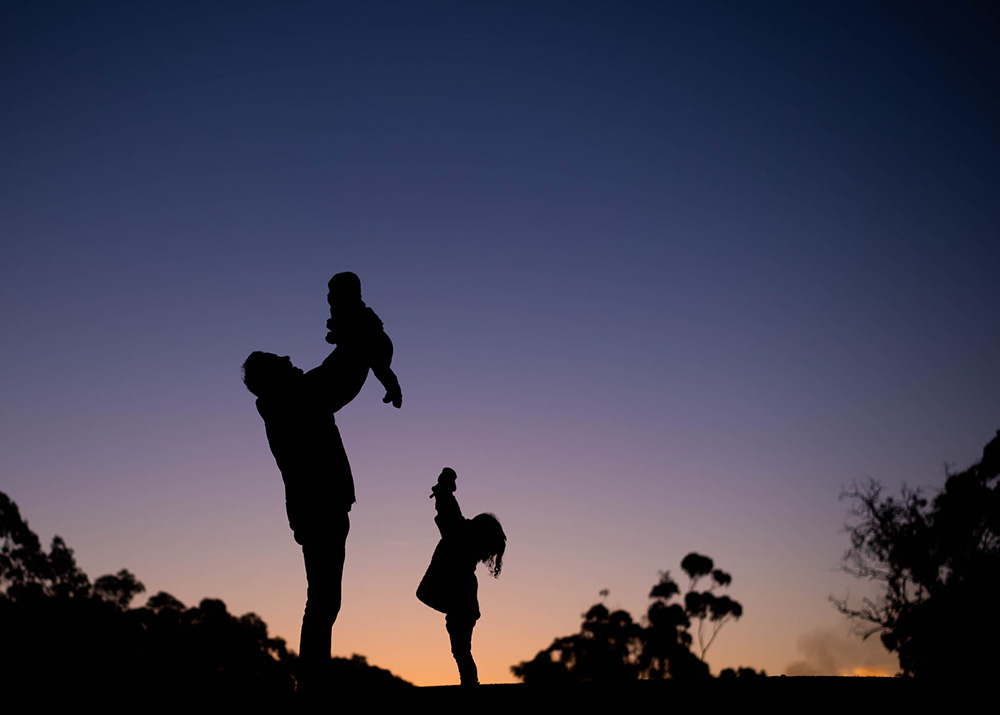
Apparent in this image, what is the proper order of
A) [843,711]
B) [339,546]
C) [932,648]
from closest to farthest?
1. [843,711]
2. [339,546]
3. [932,648]

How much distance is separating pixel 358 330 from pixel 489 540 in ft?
13.1

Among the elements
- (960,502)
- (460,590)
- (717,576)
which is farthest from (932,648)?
(460,590)

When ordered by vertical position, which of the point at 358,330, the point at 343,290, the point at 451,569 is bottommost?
the point at 451,569

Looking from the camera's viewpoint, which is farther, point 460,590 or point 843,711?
point 460,590

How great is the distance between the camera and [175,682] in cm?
396

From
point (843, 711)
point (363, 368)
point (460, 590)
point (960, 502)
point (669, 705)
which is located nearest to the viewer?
point (843, 711)

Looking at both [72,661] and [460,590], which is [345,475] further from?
[460,590]

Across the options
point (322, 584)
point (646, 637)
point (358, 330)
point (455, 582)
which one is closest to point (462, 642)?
point (455, 582)

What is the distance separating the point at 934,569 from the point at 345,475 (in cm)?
3697

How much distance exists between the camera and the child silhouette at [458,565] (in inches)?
297

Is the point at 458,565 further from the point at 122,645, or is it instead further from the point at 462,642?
the point at 122,645

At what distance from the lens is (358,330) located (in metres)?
5.08

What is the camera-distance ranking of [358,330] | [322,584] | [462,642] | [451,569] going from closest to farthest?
[322,584] → [358,330] → [462,642] → [451,569]

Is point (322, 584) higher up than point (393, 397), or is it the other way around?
point (393, 397)
